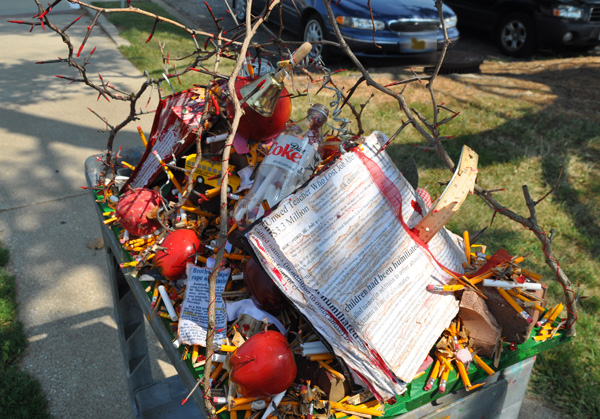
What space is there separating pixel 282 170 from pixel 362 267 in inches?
15.3

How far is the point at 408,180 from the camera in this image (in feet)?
5.06

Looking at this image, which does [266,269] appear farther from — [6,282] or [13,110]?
[13,110]

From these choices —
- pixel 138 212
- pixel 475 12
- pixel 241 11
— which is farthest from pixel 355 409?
pixel 475 12

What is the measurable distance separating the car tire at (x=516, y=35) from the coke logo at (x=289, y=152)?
648 centimetres

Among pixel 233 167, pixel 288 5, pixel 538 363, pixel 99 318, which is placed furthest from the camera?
pixel 288 5

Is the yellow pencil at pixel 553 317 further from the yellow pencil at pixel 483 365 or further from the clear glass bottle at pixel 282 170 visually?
the clear glass bottle at pixel 282 170

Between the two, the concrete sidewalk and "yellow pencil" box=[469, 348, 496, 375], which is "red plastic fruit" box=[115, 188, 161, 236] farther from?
the concrete sidewalk

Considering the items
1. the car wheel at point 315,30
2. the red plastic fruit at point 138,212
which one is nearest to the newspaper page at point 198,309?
the red plastic fruit at point 138,212

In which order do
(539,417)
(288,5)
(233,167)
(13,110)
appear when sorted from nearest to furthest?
(233,167) → (539,417) → (13,110) → (288,5)

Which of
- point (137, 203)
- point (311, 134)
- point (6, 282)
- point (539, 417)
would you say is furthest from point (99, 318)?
point (539, 417)

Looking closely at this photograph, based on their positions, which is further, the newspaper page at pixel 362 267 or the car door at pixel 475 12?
the car door at pixel 475 12

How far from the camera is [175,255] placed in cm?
137

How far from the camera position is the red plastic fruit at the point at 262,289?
1212mm

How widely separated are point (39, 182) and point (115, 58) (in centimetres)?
331
